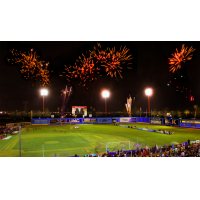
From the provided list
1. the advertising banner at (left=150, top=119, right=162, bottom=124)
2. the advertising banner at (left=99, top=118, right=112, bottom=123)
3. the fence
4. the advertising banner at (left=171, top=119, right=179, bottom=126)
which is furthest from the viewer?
the advertising banner at (left=99, top=118, right=112, bottom=123)

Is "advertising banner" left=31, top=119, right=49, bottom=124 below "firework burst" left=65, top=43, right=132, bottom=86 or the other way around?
below

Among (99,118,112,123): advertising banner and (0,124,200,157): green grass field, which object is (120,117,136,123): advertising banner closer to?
(99,118,112,123): advertising banner

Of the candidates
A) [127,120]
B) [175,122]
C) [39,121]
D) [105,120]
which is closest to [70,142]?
[39,121]

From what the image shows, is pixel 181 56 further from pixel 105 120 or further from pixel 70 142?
pixel 70 142

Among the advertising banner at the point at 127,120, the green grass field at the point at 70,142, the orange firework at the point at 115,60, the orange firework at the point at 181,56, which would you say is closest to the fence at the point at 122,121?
the advertising banner at the point at 127,120

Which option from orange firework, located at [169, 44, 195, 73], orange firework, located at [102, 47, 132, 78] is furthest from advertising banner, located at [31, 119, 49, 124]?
orange firework, located at [169, 44, 195, 73]

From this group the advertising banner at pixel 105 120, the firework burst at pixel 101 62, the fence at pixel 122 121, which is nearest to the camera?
the firework burst at pixel 101 62

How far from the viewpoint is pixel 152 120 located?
51812 mm

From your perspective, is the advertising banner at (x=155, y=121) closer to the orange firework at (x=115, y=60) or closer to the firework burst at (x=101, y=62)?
the firework burst at (x=101, y=62)

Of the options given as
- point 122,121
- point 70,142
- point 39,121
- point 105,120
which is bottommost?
point 122,121

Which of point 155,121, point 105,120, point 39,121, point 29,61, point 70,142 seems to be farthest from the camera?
point 105,120

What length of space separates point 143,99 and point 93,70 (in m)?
56.6

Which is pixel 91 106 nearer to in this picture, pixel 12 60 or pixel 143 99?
pixel 143 99

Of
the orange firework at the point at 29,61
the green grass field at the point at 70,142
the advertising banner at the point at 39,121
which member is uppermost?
the orange firework at the point at 29,61
